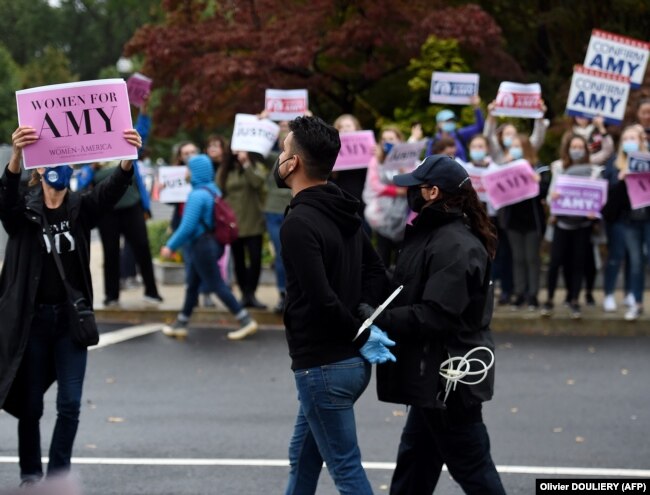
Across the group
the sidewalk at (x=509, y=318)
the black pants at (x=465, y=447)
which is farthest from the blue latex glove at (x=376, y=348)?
the sidewalk at (x=509, y=318)

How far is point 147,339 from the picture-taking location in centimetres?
1138

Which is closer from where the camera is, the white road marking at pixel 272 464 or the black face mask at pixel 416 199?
the black face mask at pixel 416 199

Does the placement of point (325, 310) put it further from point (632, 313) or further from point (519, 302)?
point (519, 302)

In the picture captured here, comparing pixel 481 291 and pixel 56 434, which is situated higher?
pixel 481 291

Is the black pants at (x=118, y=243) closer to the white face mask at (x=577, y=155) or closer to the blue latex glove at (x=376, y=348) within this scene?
the white face mask at (x=577, y=155)

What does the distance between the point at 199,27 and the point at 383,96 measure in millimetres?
3324

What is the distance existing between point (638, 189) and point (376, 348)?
707 cm

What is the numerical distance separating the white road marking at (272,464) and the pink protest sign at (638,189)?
5.02 meters

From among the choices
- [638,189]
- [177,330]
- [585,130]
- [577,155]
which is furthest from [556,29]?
[177,330]

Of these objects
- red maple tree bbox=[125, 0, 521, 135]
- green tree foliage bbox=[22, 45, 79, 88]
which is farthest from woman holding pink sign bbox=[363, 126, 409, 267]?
green tree foliage bbox=[22, 45, 79, 88]

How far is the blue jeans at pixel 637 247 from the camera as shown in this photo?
38.4 ft

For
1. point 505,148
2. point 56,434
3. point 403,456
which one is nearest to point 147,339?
point 505,148

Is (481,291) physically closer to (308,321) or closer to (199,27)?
(308,321)

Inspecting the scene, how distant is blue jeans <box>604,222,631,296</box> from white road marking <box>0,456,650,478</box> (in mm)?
5218
